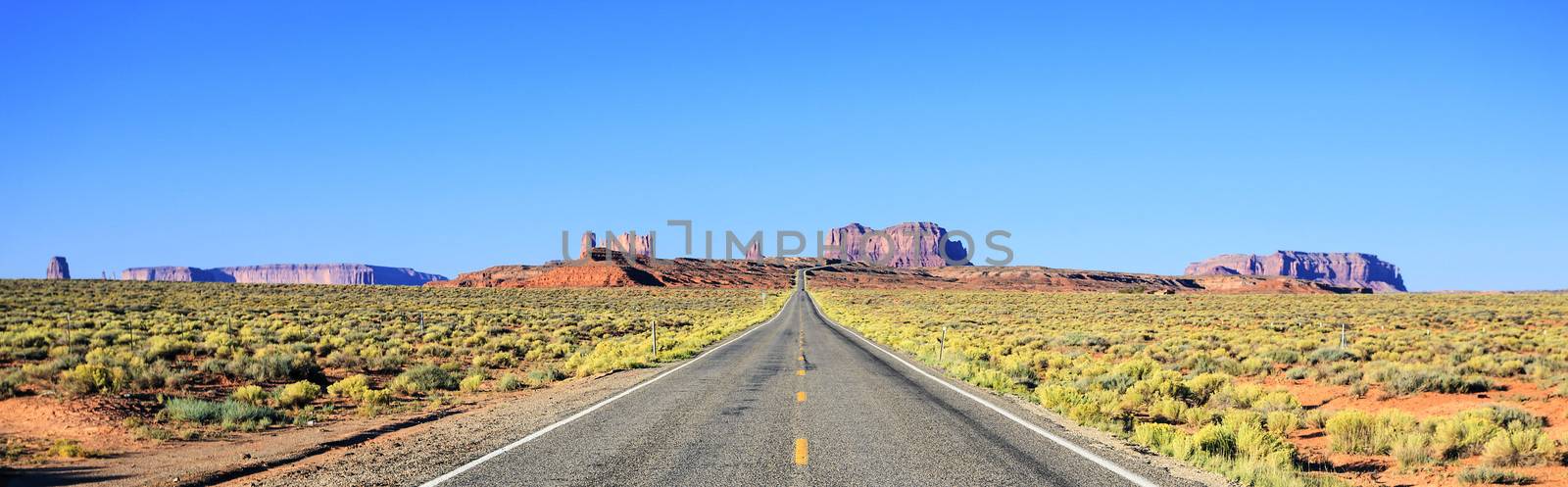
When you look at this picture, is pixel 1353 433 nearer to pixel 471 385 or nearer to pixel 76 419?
pixel 471 385

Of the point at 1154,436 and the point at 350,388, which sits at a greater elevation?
the point at 1154,436

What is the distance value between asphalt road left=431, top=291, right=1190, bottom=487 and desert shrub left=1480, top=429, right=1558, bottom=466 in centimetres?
387

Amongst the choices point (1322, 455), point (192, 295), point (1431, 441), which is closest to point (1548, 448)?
point (1431, 441)

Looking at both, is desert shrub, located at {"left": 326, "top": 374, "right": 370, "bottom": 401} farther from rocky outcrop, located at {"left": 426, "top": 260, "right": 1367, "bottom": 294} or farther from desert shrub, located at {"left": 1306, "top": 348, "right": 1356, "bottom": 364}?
rocky outcrop, located at {"left": 426, "top": 260, "right": 1367, "bottom": 294}

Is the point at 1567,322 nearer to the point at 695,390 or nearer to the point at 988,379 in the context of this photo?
the point at 988,379

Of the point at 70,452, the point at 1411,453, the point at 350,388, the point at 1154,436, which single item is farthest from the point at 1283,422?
the point at 350,388

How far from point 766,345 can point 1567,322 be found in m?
38.7

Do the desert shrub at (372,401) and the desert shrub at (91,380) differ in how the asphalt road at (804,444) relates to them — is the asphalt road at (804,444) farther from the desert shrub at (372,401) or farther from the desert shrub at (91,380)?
the desert shrub at (91,380)

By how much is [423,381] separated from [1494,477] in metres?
17.7

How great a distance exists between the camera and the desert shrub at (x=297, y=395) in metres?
14.6

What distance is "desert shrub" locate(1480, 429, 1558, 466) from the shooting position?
8.62m

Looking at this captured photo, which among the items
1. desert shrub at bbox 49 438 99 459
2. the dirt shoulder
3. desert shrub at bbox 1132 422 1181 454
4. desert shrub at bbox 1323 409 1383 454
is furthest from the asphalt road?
desert shrub at bbox 49 438 99 459

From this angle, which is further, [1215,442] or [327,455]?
[1215,442]

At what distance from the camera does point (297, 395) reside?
1473 centimetres
